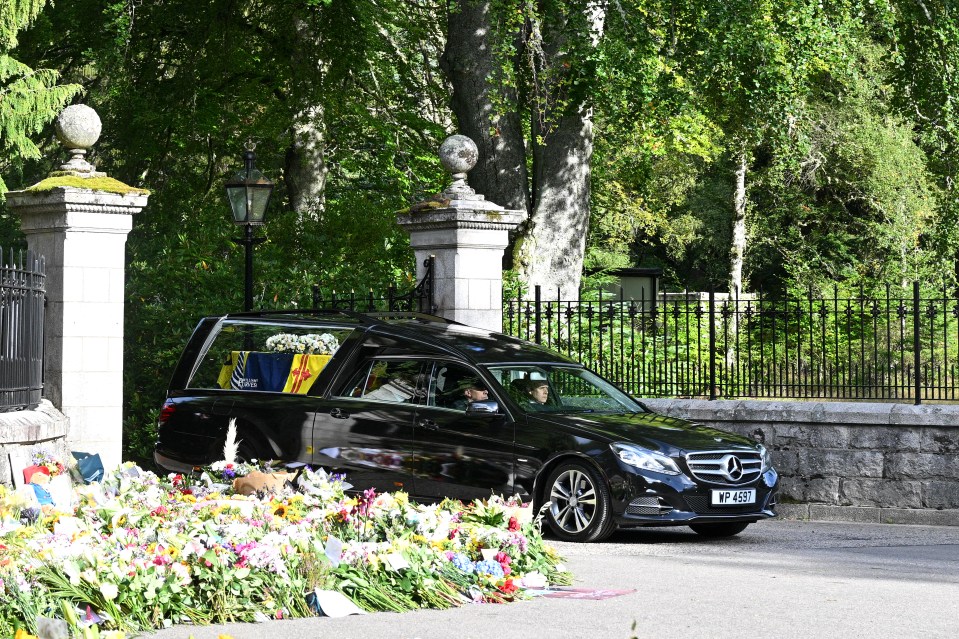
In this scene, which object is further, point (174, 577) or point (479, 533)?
point (479, 533)

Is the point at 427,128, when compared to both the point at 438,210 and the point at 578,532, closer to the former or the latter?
the point at 438,210

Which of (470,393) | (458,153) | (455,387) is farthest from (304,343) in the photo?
(458,153)

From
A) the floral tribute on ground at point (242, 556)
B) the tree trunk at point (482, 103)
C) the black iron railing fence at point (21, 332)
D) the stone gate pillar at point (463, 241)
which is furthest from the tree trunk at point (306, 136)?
the floral tribute on ground at point (242, 556)

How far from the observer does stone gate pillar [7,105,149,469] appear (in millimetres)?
12242

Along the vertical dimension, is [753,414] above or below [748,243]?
below

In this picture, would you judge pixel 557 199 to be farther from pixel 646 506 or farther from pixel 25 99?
pixel 646 506

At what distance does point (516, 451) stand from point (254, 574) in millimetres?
4014

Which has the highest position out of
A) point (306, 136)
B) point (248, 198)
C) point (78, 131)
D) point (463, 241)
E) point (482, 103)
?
point (306, 136)

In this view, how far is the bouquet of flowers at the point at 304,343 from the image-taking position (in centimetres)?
1163

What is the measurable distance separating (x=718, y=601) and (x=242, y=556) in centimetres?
254

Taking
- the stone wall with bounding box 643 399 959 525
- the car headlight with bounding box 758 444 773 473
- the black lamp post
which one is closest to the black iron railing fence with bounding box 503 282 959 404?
the stone wall with bounding box 643 399 959 525

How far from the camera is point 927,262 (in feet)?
118

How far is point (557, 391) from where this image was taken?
11.3m

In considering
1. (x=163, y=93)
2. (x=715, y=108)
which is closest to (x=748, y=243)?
(x=715, y=108)
